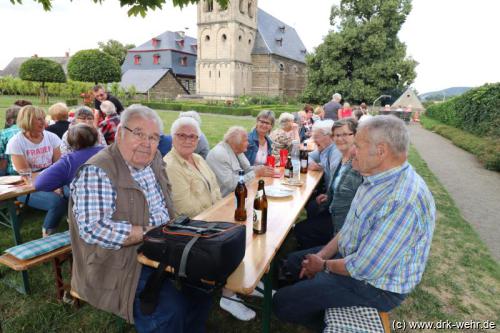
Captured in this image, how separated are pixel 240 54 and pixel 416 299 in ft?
141

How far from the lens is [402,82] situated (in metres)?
30.7

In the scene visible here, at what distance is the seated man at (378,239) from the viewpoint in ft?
5.91

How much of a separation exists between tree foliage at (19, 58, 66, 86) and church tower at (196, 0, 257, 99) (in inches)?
709

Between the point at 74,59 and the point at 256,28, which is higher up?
the point at 256,28

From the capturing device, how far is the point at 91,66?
35312 mm

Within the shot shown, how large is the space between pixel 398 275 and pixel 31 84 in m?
45.6

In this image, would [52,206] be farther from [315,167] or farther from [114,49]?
[114,49]

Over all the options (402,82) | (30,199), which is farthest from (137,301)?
(402,82)

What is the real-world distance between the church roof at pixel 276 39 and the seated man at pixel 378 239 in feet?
148

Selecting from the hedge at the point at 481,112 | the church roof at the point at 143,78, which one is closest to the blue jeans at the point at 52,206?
the hedge at the point at 481,112

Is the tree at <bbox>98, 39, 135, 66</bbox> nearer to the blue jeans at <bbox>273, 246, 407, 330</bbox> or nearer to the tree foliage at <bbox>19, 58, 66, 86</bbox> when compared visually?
the tree foliage at <bbox>19, 58, 66, 86</bbox>

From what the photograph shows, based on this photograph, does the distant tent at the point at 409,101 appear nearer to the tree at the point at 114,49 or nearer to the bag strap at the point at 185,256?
the bag strap at the point at 185,256

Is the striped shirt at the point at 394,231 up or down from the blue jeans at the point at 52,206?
up

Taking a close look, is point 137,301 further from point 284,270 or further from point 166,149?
point 166,149
